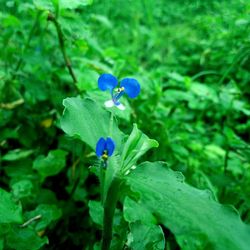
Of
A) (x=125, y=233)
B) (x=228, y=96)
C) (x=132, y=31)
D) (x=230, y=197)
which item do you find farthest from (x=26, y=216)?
(x=132, y=31)

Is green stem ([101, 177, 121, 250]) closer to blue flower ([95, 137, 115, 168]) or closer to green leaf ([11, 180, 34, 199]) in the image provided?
blue flower ([95, 137, 115, 168])

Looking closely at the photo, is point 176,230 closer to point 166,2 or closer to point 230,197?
point 230,197

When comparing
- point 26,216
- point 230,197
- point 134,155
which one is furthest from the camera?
point 230,197

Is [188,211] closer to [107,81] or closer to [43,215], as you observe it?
[107,81]

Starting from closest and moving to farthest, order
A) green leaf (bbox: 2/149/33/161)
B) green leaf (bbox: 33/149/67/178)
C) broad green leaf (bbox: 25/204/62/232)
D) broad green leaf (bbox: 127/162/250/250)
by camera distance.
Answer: broad green leaf (bbox: 127/162/250/250) → broad green leaf (bbox: 25/204/62/232) → green leaf (bbox: 33/149/67/178) → green leaf (bbox: 2/149/33/161)

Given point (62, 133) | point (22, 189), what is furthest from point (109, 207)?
point (62, 133)

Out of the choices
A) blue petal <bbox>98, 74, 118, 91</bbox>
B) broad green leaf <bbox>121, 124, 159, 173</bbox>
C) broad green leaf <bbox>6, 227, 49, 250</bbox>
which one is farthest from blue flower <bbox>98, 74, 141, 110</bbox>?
broad green leaf <bbox>6, 227, 49, 250</bbox>
